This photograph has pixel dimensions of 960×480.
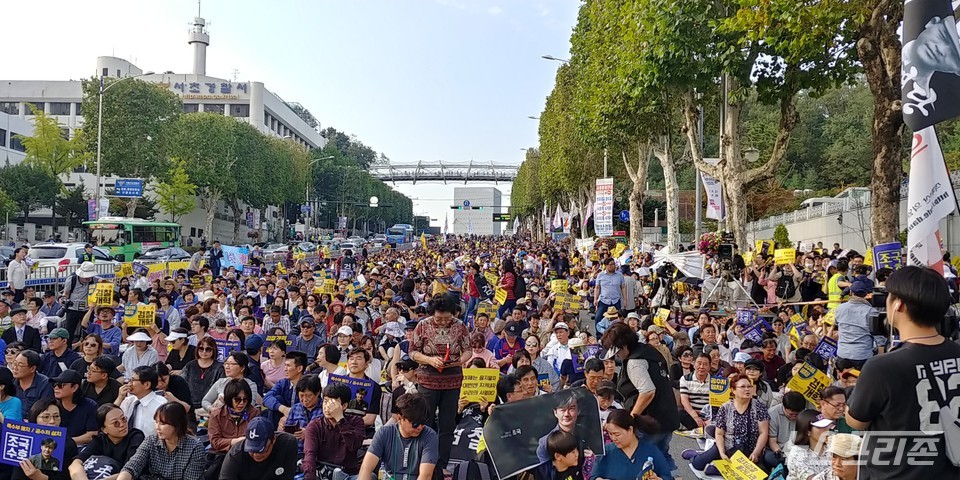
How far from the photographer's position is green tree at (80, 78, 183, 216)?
50.9 m

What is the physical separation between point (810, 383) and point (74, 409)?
6534 millimetres

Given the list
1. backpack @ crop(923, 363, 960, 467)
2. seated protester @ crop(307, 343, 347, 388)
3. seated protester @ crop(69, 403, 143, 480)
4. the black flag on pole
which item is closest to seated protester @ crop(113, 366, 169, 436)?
seated protester @ crop(69, 403, 143, 480)

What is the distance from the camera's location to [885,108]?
509 inches

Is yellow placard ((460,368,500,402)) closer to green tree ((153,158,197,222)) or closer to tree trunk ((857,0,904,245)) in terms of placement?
tree trunk ((857,0,904,245))

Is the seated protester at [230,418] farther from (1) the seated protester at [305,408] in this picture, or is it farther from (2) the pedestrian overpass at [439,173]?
(2) the pedestrian overpass at [439,173]

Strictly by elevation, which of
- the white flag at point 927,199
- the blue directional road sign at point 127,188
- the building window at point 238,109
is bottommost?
the white flag at point 927,199

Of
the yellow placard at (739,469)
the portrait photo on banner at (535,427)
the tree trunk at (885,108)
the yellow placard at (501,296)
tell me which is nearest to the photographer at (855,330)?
the yellow placard at (739,469)

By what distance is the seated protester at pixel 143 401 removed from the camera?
6.74 m

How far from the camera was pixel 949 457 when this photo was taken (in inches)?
124

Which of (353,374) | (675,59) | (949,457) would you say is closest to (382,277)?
(675,59)

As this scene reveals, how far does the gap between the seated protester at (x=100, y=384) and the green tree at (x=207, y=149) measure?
51896mm

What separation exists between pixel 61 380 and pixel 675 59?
48.7ft

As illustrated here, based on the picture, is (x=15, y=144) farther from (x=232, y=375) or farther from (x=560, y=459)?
(x=560, y=459)

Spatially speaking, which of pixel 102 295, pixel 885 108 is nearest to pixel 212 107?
pixel 102 295
